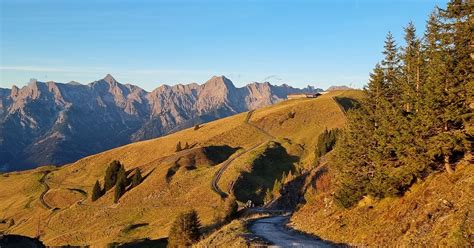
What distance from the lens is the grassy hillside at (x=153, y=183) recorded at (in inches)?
3730

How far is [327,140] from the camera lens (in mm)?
122812

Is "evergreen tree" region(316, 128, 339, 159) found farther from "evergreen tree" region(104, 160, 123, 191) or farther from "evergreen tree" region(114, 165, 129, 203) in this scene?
"evergreen tree" region(104, 160, 123, 191)

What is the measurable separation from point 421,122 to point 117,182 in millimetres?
100486

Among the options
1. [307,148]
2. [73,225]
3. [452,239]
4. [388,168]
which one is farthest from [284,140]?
[452,239]

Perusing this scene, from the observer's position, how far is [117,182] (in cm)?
12012

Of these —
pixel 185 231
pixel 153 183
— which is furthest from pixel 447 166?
pixel 153 183

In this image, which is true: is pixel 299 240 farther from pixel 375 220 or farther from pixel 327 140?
pixel 327 140

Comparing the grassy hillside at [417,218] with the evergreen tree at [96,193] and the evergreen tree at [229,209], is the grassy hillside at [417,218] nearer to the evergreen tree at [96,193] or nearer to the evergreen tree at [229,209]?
the evergreen tree at [229,209]

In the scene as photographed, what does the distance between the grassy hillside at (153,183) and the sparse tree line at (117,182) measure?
2599mm

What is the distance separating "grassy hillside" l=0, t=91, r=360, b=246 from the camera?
9475 cm

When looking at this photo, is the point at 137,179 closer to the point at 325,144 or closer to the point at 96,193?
the point at 96,193

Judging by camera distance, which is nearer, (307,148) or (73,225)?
(73,225)

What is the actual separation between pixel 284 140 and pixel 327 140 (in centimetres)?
2647

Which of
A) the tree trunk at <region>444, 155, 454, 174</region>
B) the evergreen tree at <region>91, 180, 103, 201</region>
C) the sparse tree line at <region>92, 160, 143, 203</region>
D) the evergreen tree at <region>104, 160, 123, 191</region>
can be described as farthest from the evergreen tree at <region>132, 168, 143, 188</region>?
the tree trunk at <region>444, 155, 454, 174</region>
